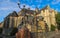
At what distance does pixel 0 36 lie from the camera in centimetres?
5594

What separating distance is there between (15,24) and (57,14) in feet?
77.7

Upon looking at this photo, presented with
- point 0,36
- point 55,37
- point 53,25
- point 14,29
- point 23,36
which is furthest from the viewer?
point 53,25

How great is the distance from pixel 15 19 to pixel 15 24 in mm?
2435

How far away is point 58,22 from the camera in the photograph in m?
79.4

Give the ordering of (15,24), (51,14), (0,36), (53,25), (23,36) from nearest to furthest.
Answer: (23,36)
(0,36)
(15,24)
(53,25)
(51,14)

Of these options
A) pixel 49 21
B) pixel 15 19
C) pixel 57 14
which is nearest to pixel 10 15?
pixel 15 19

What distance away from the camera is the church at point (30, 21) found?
5701 centimetres

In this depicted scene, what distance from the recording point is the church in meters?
57.0

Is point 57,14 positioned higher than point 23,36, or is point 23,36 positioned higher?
point 57,14

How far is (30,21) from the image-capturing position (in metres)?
59.9

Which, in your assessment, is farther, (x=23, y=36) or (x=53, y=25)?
(x=53, y=25)

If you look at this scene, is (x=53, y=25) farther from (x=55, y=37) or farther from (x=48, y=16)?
(x=55, y=37)

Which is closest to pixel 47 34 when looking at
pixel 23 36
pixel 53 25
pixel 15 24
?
pixel 23 36

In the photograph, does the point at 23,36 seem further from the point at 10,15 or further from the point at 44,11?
the point at 44,11
